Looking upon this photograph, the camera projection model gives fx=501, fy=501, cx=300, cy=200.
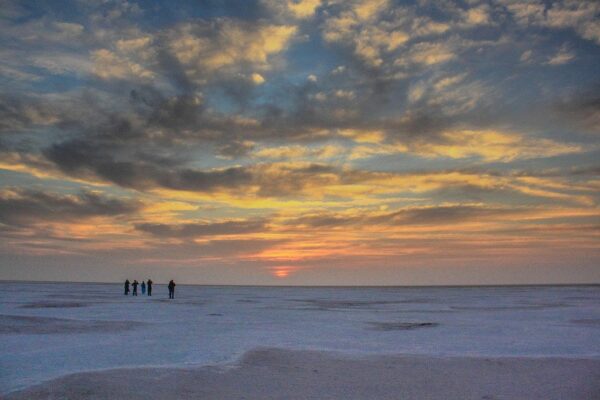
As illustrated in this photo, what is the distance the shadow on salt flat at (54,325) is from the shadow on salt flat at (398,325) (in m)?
10.5

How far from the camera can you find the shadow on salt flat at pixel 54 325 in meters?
19.4

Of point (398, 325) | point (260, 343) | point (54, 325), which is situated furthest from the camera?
point (398, 325)

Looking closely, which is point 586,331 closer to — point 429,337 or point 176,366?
point 429,337

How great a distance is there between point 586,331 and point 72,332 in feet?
66.3

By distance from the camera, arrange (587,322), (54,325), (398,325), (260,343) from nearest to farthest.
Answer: (260,343) < (54,325) < (398,325) < (587,322)

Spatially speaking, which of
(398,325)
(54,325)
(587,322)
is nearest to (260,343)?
(398,325)

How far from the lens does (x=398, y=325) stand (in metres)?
23.0

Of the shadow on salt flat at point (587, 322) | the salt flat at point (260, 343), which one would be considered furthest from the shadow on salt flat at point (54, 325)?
the shadow on salt flat at point (587, 322)

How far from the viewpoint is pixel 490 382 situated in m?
10.8

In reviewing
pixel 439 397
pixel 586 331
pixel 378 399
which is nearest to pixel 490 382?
pixel 439 397

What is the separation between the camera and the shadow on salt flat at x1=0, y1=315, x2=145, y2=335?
19.4m

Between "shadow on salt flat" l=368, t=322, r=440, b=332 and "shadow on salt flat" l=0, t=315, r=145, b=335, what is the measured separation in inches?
414

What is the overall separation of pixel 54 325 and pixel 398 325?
1511 cm

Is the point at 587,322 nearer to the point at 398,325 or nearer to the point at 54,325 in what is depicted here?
the point at 398,325
